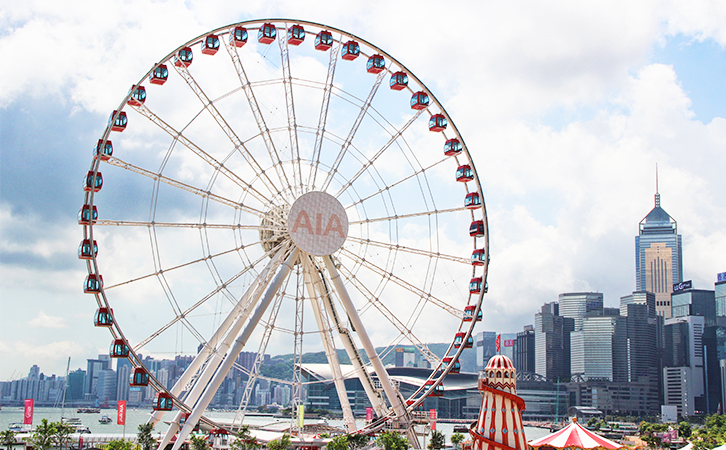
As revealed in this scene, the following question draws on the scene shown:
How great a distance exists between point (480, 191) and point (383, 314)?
10916 millimetres

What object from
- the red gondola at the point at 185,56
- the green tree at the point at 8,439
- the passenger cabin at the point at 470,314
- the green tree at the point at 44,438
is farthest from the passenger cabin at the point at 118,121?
the green tree at the point at 8,439

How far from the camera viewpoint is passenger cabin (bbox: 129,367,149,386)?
45219 mm

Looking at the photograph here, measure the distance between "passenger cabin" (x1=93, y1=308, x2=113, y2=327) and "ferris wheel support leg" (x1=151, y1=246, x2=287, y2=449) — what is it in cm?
588

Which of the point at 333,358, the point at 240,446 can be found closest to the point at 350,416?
the point at 333,358

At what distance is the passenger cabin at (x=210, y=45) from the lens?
51188 millimetres

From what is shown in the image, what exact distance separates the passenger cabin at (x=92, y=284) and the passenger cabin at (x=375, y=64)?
22.6m

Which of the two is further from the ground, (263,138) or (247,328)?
(263,138)

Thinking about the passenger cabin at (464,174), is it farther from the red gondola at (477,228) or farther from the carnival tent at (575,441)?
the carnival tent at (575,441)

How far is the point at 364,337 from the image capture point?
2053 inches

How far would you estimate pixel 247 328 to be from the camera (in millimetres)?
49250

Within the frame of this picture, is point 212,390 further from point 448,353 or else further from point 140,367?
point 448,353

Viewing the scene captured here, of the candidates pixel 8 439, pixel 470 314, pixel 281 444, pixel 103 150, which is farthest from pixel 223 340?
pixel 8 439

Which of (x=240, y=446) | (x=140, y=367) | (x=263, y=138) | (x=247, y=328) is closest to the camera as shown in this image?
(x=140, y=367)

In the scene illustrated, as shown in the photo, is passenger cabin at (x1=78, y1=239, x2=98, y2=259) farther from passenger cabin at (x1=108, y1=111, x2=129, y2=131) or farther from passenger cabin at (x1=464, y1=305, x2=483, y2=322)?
passenger cabin at (x1=464, y1=305, x2=483, y2=322)
